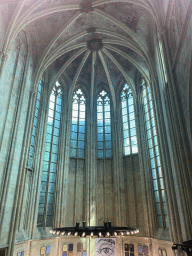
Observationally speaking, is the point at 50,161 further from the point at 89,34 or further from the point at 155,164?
the point at 89,34

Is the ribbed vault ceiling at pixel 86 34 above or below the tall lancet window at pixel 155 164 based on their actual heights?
above

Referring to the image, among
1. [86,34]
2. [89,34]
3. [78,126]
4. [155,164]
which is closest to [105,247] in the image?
[155,164]

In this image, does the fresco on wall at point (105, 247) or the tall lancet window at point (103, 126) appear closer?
the fresco on wall at point (105, 247)

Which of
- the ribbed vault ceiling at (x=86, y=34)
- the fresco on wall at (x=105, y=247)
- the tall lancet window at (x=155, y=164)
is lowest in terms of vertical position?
the fresco on wall at (x=105, y=247)

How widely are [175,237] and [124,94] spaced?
13622 mm

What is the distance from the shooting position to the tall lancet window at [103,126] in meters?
18.7

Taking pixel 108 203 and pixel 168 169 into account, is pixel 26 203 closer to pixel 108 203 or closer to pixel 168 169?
pixel 108 203

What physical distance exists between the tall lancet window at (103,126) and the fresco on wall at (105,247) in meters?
7.06

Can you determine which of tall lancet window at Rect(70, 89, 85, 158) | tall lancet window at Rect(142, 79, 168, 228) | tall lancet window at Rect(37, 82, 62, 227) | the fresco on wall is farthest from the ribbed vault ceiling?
the fresco on wall

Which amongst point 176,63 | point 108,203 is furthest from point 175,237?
point 176,63

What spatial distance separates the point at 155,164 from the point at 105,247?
6.62 meters

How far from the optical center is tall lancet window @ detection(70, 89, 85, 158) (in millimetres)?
18500

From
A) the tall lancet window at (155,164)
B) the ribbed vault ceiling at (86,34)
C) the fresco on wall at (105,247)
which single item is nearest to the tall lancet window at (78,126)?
the ribbed vault ceiling at (86,34)

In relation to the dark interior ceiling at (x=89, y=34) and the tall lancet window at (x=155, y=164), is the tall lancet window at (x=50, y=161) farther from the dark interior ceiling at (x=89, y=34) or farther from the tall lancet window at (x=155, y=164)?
the tall lancet window at (x=155, y=164)
